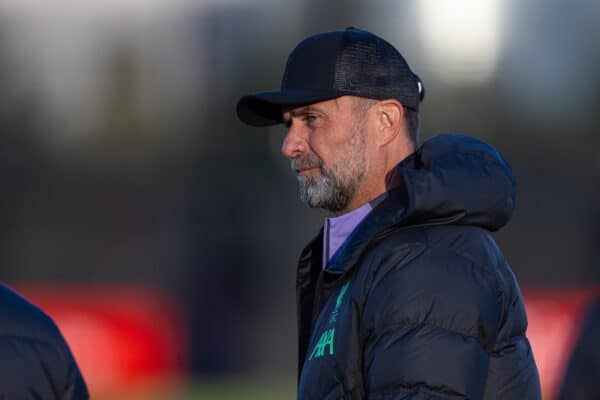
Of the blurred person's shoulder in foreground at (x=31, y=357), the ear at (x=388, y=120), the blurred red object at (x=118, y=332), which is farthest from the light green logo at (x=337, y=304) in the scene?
the blurred red object at (x=118, y=332)

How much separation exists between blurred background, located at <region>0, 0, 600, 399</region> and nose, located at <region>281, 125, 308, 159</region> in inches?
194

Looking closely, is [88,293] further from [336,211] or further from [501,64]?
[336,211]

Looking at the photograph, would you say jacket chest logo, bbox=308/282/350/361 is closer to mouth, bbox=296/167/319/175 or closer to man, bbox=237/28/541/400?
man, bbox=237/28/541/400

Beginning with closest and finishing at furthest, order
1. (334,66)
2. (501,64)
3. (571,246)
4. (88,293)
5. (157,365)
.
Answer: (334,66)
(157,365)
(88,293)
(571,246)
(501,64)

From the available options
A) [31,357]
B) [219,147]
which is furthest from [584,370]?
[219,147]

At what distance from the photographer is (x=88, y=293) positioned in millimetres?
6859

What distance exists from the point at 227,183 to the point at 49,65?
1.77 metres

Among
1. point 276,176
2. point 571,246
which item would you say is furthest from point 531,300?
point 276,176

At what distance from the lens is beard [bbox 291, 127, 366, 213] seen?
75.3 inches

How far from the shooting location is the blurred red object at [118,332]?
20.3 feet

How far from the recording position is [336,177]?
6.32 ft

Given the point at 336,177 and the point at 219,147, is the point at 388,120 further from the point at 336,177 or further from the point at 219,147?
the point at 219,147

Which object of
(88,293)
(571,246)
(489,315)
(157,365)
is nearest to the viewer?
(489,315)

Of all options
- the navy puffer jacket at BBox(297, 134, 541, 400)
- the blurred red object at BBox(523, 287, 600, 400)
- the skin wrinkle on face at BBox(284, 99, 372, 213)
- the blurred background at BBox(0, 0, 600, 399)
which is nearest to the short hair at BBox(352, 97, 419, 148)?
the skin wrinkle on face at BBox(284, 99, 372, 213)
